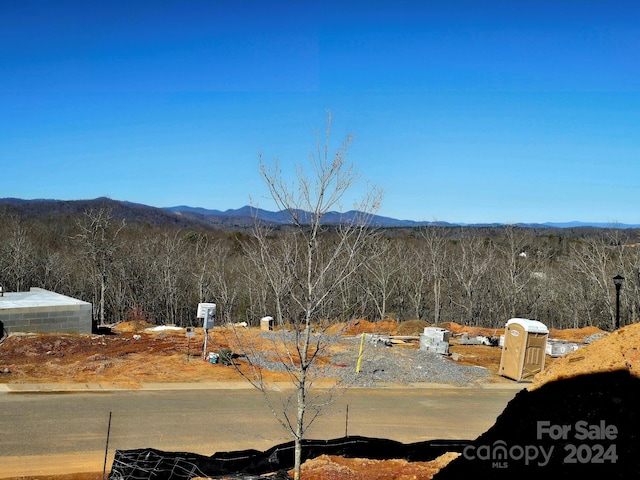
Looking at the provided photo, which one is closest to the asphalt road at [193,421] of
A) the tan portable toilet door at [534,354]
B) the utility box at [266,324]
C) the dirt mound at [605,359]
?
the tan portable toilet door at [534,354]

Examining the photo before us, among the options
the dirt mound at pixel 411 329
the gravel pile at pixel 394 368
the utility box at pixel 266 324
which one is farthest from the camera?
the dirt mound at pixel 411 329

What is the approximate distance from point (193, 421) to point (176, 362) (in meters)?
6.45

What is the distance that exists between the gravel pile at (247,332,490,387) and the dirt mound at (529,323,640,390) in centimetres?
1023

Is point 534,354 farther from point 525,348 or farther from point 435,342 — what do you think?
point 435,342

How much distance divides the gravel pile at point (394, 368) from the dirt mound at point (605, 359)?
10.2 metres

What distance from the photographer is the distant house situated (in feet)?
76.4

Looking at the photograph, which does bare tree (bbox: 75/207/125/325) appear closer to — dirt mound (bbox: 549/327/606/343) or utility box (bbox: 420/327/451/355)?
utility box (bbox: 420/327/451/355)

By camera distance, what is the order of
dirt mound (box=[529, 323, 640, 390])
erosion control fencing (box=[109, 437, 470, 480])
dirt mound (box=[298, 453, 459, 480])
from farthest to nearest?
erosion control fencing (box=[109, 437, 470, 480]) → dirt mound (box=[298, 453, 459, 480]) → dirt mound (box=[529, 323, 640, 390])

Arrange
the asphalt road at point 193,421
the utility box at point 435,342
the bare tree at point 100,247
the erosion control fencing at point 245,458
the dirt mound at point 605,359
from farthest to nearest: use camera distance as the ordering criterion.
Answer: the bare tree at point 100,247
the utility box at point 435,342
the asphalt road at point 193,421
the erosion control fencing at point 245,458
the dirt mound at point 605,359

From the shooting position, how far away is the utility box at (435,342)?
2395 cm

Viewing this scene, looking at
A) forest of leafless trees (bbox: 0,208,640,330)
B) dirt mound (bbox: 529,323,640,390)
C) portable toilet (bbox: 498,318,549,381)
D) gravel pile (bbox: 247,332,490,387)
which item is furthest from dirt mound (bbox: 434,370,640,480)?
forest of leafless trees (bbox: 0,208,640,330)

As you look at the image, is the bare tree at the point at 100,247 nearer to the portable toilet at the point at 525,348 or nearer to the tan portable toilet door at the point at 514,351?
the tan portable toilet door at the point at 514,351

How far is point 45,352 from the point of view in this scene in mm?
20578

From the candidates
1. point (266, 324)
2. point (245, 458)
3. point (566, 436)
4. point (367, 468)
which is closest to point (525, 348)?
point (367, 468)
